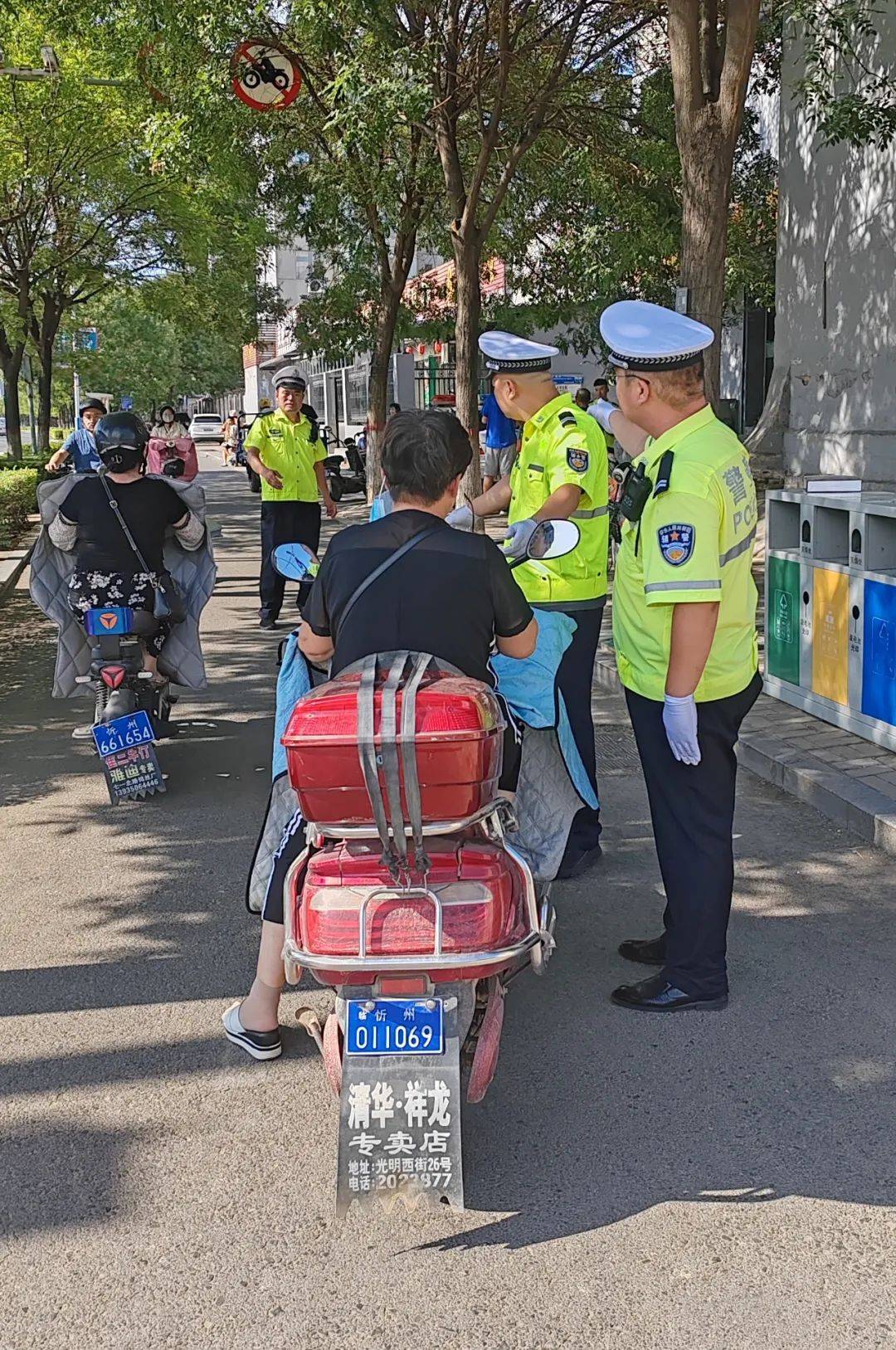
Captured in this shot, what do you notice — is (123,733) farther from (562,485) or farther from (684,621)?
(684,621)

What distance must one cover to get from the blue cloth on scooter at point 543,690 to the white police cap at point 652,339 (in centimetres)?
75

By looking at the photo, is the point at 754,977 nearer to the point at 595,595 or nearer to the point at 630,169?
the point at 595,595

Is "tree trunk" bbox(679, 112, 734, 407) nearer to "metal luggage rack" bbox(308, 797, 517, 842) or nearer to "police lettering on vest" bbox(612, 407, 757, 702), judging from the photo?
"police lettering on vest" bbox(612, 407, 757, 702)

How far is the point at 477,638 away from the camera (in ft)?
10.9

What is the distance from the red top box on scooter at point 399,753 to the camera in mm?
2799

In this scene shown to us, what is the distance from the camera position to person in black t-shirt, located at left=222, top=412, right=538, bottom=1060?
3262mm

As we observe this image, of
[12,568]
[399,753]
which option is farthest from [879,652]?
[12,568]

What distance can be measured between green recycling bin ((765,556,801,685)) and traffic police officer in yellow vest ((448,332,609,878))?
2.55 meters

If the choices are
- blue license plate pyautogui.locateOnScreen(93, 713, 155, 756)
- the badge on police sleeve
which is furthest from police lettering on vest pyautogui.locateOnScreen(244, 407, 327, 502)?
the badge on police sleeve

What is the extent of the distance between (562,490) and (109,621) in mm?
2625

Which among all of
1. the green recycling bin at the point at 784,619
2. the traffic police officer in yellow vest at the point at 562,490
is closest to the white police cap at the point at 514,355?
the traffic police officer in yellow vest at the point at 562,490

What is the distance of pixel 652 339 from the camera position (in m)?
3.82

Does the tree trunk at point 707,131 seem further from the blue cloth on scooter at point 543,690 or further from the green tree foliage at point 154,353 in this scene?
the green tree foliage at point 154,353

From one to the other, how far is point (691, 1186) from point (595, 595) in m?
2.54
